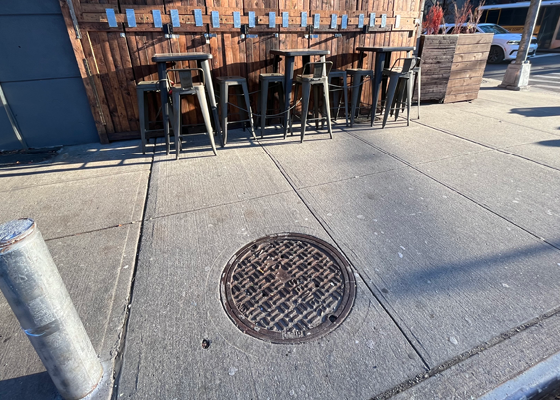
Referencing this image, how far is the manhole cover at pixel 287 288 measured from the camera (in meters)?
1.86

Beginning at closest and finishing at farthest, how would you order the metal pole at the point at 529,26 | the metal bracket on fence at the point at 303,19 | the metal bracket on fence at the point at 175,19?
the metal bracket on fence at the point at 175,19
the metal bracket on fence at the point at 303,19
the metal pole at the point at 529,26

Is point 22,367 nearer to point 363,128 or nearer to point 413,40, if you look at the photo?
point 363,128

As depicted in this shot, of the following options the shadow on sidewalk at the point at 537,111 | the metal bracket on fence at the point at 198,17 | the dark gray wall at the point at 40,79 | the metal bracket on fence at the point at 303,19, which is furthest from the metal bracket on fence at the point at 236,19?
the shadow on sidewalk at the point at 537,111

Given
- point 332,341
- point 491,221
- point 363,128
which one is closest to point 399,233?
point 491,221

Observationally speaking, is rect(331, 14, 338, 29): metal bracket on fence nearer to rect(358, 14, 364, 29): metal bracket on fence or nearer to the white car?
rect(358, 14, 364, 29): metal bracket on fence

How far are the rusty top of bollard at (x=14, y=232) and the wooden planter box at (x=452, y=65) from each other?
7.22 m

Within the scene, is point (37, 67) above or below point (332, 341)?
above

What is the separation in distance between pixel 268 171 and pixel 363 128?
2.47m

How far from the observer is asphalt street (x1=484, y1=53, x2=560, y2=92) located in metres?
9.70

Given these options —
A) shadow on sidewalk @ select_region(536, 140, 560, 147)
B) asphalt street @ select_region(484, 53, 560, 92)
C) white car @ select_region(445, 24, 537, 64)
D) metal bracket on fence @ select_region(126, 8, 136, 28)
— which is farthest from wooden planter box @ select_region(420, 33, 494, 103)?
white car @ select_region(445, 24, 537, 64)

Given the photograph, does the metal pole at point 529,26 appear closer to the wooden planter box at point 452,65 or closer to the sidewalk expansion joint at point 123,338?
the wooden planter box at point 452,65

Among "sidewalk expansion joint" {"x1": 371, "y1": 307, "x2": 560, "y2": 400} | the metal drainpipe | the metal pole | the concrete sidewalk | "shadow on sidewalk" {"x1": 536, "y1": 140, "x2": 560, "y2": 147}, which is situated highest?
the metal pole

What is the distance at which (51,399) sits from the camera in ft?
4.92

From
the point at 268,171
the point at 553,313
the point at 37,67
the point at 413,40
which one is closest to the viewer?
the point at 553,313
